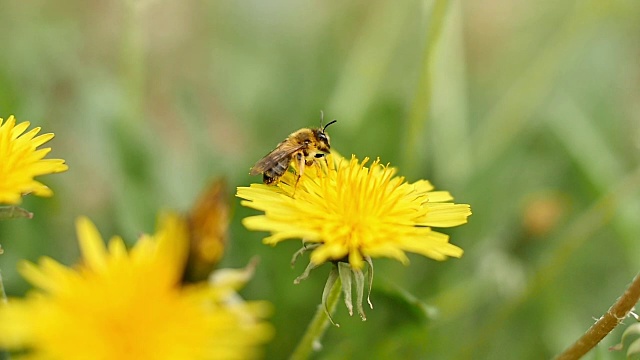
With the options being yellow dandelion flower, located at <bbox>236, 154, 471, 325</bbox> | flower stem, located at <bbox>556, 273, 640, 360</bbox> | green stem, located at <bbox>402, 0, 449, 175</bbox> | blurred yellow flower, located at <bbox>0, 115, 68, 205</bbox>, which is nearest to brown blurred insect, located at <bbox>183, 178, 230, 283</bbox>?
yellow dandelion flower, located at <bbox>236, 154, 471, 325</bbox>

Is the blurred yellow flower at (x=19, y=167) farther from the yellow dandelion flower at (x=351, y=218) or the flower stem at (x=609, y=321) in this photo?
the flower stem at (x=609, y=321)

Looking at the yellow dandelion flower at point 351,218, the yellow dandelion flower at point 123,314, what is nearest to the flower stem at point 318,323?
the yellow dandelion flower at point 351,218

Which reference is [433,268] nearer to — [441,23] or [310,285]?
[310,285]

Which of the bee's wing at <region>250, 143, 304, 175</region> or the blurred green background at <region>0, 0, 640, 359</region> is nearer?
the bee's wing at <region>250, 143, 304, 175</region>

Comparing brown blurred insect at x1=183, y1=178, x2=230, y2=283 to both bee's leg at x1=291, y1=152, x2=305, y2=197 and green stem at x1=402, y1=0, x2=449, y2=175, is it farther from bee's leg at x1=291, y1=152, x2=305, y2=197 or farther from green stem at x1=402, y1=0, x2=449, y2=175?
green stem at x1=402, y1=0, x2=449, y2=175

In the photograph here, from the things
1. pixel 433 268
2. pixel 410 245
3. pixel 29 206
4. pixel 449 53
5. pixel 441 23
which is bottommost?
pixel 410 245

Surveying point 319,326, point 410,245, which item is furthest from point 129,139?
point 410,245
